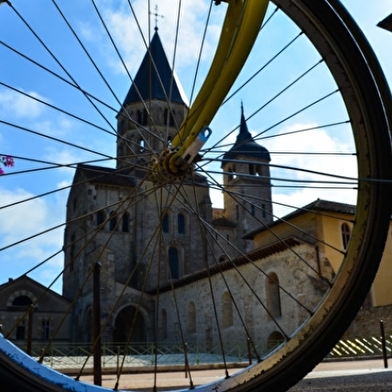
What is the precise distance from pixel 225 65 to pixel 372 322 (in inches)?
683

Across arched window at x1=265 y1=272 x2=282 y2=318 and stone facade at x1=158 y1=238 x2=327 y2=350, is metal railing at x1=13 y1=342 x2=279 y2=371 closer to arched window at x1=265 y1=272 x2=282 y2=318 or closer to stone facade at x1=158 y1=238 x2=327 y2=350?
stone facade at x1=158 y1=238 x2=327 y2=350

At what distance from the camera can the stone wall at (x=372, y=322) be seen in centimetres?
1700

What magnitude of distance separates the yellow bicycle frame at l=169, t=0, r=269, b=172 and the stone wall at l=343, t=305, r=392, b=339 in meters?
16.7

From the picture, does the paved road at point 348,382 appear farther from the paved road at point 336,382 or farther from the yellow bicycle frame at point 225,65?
the yellow bicycle frame at point 225,65

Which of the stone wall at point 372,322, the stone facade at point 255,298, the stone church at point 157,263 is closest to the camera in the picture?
the stone wall at point 372,322

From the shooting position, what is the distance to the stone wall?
17.0 metres

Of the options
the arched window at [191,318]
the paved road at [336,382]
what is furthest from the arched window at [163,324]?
Answer: the paved road at [336,382]

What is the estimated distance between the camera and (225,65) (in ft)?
6.38

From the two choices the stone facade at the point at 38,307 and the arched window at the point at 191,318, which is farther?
the stone facade at the point at 38,307

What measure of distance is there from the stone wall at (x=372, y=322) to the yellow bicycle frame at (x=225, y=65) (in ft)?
54.9

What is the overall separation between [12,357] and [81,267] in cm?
3329

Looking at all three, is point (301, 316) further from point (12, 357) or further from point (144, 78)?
point (144, 78)

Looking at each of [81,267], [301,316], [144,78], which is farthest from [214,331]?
[144,78]

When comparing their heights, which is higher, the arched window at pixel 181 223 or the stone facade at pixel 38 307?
the arched window at pixel 181 223
